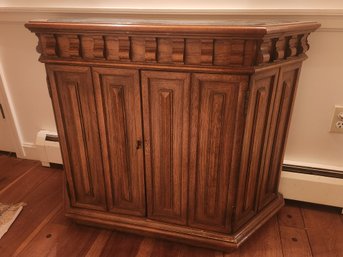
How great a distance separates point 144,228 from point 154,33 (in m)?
0.80

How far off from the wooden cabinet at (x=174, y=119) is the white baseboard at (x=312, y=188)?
0.47 feet

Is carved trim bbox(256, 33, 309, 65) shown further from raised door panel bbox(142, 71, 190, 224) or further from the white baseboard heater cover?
the white baseboard heater cover

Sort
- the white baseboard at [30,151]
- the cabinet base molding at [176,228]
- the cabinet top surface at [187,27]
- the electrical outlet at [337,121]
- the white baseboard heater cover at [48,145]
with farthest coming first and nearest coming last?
the white baseboard at [30,151] < the white baseboard heater cover at [48,145] < the electrical outlet at [337,121] < the cabinet base molding at [176,228] < the cabinet top surface at [187,27]

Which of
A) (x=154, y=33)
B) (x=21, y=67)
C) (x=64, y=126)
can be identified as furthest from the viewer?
(x=21, y=67)

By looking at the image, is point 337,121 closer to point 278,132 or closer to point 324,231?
point 278,132

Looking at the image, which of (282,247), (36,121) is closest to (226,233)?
(282,247)

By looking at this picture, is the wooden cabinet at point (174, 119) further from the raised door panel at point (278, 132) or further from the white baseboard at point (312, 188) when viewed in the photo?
the white baseboard at point (312, 188)

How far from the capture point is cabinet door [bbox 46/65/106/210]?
103 cm

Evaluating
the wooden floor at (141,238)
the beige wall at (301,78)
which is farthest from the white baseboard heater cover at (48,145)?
the wooden floor at (141,238)

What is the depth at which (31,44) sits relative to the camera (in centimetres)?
149

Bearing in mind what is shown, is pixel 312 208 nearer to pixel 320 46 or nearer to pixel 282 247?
pixel 282 247

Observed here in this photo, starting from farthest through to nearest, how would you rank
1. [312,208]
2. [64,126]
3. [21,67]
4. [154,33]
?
[21,67] → [312,208] → [64,126] → [154,33]

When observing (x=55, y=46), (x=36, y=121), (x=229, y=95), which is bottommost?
(x=36, y=121)

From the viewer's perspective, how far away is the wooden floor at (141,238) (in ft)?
3.91
